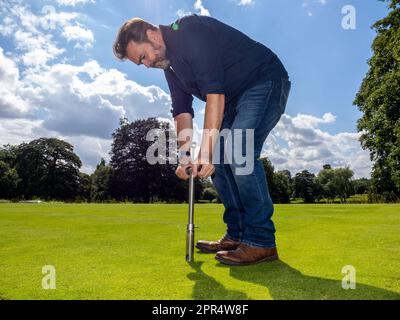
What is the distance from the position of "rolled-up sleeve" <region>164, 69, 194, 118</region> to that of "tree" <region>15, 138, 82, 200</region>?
82.5 m

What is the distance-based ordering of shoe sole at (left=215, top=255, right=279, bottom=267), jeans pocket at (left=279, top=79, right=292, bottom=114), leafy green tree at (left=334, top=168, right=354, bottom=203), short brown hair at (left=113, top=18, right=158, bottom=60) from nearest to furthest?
shoe sole at (left=215, top=255, right=279, bottom=267) < short brown hair at (left=113, top=18, right=158, bottom=60) < jeans pocket at (left=279, top=79, right=292, bottom=114) < leafy green tree at (left=334, top=168, right=354, bottom=203)

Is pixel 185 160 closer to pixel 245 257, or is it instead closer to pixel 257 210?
pixel 257 210

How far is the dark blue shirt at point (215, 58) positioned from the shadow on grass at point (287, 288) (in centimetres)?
166

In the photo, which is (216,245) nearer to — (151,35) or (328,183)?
(151,35)

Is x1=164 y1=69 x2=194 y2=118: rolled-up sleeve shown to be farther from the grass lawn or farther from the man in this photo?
the grass lawn

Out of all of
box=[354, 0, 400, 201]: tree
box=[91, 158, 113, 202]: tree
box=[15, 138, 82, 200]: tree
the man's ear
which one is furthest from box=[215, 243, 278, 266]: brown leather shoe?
box=[15, 138, 82, 200]: tree

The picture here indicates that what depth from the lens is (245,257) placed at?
338 cm

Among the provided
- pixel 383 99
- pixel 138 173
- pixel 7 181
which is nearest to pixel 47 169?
pixel 7 181

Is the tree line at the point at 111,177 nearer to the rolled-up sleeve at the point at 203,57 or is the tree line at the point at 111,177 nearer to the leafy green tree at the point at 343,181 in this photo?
the leafy green tree at the point at 343,181

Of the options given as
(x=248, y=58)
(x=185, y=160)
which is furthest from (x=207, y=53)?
(x=185, y=160)

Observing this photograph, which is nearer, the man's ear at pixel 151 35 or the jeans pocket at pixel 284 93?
the man's ear at pixel 151 35

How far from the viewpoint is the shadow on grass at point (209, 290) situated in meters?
2.27

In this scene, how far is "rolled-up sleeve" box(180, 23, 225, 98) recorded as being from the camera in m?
3.41

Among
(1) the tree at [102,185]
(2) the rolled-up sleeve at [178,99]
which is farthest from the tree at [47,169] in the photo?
(2) the rolled-up sleeve at [178,99]
